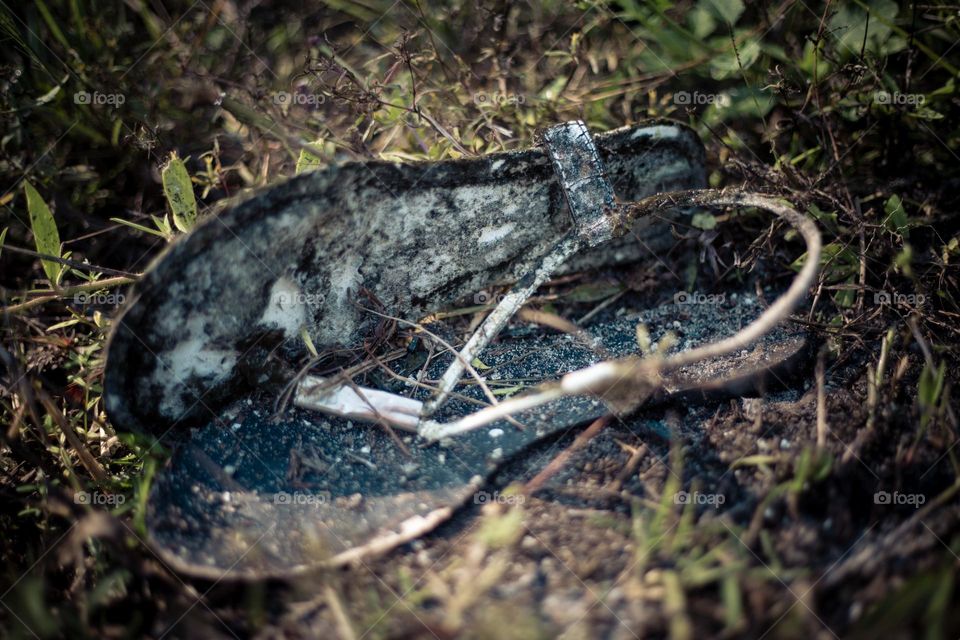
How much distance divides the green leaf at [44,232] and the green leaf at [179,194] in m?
0.33

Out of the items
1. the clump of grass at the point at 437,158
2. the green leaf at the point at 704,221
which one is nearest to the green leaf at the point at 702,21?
the clump of grass at the point at 437,158

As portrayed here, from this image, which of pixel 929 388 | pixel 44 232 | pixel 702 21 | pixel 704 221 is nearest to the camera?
pixel 929 388

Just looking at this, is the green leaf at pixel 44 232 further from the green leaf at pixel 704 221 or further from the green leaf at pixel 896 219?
the green leaf at pixel 896 219

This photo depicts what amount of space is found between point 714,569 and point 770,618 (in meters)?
0.11

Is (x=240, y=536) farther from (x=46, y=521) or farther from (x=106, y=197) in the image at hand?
(x=106, y=197)

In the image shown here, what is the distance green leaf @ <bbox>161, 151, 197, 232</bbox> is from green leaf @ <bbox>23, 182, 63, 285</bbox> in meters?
0.33

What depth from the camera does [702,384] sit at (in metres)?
1.65

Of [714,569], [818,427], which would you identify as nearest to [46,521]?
[714,569]

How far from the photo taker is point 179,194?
5.94 feet

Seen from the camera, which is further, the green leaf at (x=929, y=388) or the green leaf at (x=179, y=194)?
the green leaf at (x=179, y=194)

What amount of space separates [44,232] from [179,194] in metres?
0.39

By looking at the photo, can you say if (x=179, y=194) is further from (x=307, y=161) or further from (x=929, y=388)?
(x=929, y=388)

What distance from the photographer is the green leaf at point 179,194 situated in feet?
5.91

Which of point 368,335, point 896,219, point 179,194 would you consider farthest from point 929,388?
point 179,194
